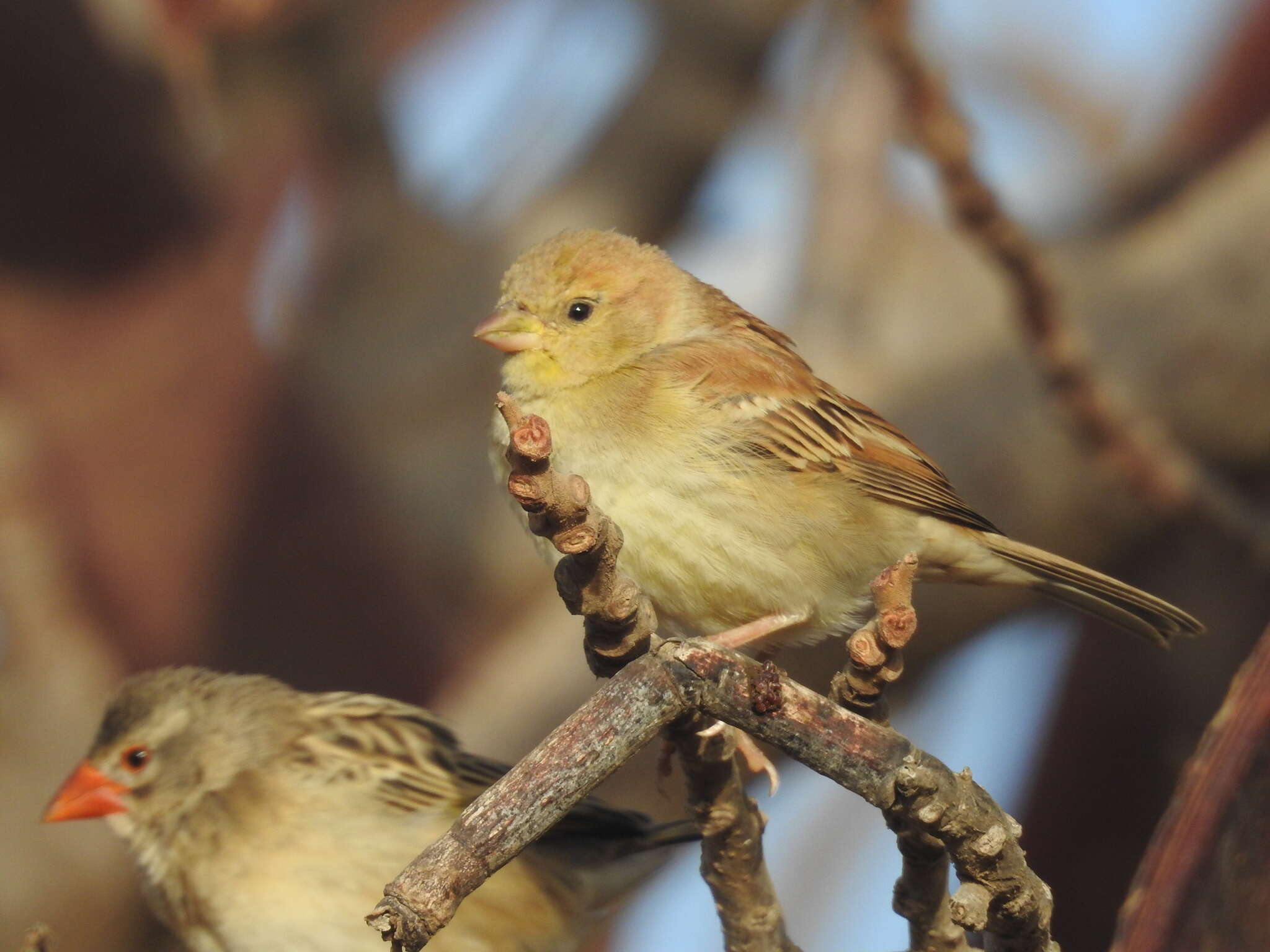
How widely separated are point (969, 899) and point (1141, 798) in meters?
5.60

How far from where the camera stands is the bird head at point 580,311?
3.99 metres

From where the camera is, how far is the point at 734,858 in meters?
3.00

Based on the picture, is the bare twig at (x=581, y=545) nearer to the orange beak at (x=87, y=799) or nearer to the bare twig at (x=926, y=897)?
the bare twig at (x=926, y=897)

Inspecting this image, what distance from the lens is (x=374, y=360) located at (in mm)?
9859

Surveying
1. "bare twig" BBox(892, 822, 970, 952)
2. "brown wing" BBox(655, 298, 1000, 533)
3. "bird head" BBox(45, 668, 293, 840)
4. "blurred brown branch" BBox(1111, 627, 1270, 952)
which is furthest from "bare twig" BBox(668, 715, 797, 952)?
"bird head" BBox(45, 668, 293, 840)

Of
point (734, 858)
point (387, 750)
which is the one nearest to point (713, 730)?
point (734, 858)

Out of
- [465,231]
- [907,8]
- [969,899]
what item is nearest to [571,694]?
[465,231]

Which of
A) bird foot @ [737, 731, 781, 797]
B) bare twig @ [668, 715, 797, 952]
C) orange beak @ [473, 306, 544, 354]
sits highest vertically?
orange beak @ [473, 306, 544, 354]

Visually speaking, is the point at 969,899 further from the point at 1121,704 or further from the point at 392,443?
the point at 392,443

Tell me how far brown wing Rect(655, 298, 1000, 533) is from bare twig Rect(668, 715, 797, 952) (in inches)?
43.8

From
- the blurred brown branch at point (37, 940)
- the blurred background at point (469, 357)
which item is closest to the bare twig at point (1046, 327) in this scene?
the blurred background at point (469, 357)

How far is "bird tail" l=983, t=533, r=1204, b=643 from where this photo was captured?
390cm

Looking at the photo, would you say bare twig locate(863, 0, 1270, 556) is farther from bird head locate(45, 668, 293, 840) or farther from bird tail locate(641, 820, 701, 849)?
bird head locate(45, 668, 293, 840)

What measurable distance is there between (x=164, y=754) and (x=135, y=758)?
9 cm
